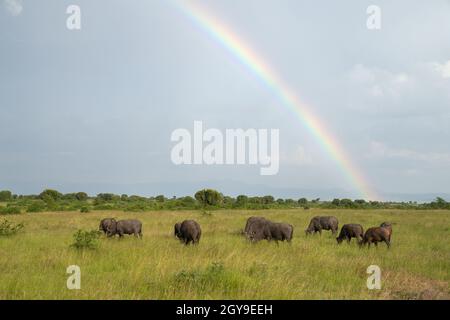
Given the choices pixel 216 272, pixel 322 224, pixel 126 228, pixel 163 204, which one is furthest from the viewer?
pixel 163 204

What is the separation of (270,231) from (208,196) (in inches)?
1871

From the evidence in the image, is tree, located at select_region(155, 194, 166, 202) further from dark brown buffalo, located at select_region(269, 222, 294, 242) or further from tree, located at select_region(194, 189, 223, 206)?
dark brown buffalo, located at select_region(269, 222, 294, 242)

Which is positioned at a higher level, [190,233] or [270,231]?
[190,233]

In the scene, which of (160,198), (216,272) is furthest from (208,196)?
(216,272)

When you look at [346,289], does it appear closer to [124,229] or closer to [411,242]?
[411,242]

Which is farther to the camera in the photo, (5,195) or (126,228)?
(5,195)

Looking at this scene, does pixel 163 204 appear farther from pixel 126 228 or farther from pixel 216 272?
pixel 216 272

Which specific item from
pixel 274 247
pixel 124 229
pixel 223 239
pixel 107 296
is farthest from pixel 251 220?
pixel 107 296

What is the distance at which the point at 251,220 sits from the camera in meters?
19.3

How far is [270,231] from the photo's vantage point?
18.2 metres

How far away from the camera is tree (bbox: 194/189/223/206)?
6478 centimetres

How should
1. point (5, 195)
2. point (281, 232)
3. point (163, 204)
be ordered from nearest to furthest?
point (281, 232) < point (163, 204) < point (5, 195)

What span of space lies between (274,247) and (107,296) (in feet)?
31.6
